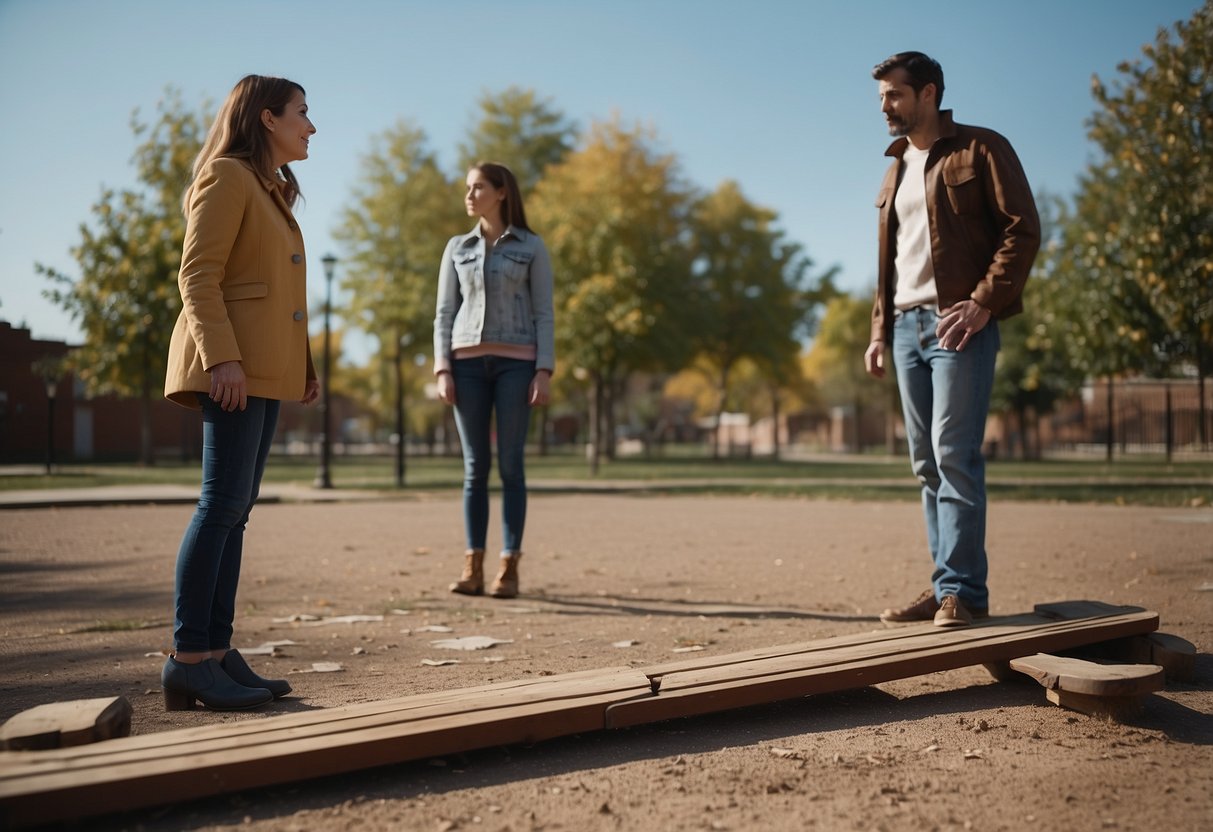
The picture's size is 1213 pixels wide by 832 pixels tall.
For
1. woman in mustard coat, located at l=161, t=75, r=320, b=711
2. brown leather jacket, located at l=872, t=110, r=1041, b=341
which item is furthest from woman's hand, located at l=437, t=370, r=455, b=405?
brown leather jacket, located at l=872, t=110, r=1041, b=341

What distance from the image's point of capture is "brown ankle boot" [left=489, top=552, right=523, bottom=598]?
5660 millimetres

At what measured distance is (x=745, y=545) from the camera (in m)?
8.64

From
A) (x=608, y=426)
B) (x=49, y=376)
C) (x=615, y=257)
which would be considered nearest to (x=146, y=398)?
(x=615, y=257)

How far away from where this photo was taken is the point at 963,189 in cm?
394

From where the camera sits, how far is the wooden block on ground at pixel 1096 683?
9.21ft

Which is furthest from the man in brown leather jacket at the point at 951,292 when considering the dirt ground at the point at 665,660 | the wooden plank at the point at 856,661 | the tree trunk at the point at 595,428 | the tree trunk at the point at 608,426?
the tree trunk at the point at 608,426

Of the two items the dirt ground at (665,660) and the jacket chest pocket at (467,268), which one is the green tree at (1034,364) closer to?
the dirt ground at (665,660)

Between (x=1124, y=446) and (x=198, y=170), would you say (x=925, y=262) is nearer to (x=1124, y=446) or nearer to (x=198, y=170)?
(x=198, y=170)

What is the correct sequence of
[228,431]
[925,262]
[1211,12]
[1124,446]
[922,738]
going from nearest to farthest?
[922,738] → [228,431] → [925,262] → [1211,12] → [1124,446]

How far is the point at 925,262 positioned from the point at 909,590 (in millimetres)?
2564

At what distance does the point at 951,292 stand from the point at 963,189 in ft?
1.39

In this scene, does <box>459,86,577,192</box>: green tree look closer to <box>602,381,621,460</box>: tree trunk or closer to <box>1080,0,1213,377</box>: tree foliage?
<box>602,381,621,460</box>: tree trunk

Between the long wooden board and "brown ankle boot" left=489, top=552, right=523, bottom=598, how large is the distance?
260cm

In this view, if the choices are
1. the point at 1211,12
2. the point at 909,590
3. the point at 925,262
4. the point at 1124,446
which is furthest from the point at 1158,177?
the point at 1124,446
